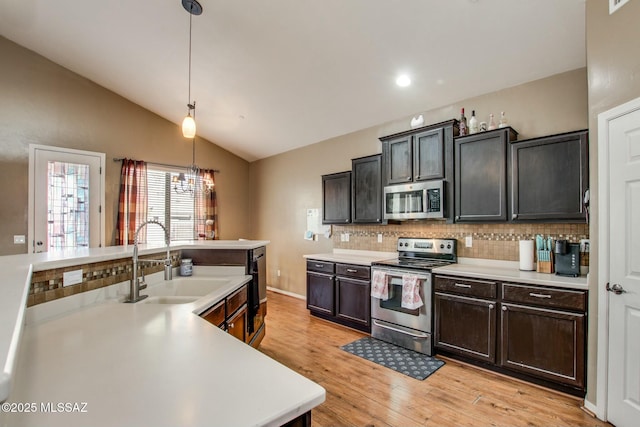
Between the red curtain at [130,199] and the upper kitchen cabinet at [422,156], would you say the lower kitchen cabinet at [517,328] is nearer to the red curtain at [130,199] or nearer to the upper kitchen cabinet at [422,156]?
the upper kitchen cabinet at [422,156]

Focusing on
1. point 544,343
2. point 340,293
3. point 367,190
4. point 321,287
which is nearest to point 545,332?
point 544,343

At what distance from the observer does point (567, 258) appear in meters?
2.59

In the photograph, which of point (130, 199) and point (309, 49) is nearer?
point (309, 49)

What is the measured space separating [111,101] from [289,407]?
18.5ft

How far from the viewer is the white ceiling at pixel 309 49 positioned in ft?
8.20

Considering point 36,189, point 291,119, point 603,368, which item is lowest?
point 603,368

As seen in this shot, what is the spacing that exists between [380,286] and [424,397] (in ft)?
4.06

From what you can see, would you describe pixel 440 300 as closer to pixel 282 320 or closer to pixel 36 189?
pixel 282 320

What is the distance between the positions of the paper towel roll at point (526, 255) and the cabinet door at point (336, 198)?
2.13 m

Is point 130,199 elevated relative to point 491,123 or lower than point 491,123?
lower

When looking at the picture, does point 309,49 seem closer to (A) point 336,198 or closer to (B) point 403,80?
(B) point 403,80

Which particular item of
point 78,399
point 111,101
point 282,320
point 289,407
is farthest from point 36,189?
point 289,407

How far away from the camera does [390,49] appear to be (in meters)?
2.88

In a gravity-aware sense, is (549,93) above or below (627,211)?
above
